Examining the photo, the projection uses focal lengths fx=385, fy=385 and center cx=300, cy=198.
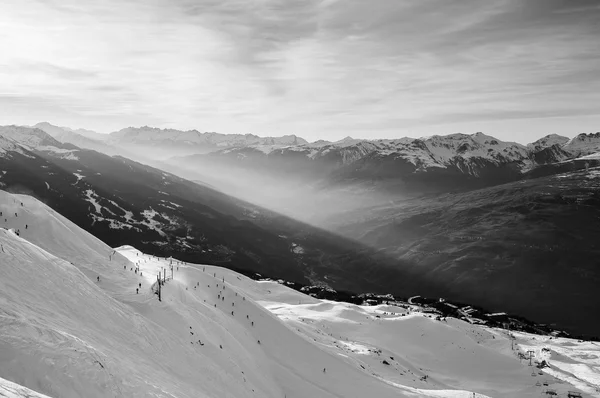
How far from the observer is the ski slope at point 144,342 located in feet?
37.8

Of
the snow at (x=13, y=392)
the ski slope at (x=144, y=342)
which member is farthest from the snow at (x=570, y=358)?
the snow at (x=13, y=392)

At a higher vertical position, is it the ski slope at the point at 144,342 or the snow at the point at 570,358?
the ski slope at the point at 144,342

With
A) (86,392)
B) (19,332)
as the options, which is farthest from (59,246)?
(86,392)

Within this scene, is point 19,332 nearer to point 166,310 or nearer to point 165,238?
point 166,310

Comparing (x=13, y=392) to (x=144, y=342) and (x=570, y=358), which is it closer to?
(x=144, y=342)

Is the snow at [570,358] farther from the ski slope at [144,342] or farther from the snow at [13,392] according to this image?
the snow at [13,392]

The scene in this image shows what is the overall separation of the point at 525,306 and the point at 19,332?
211692 mm

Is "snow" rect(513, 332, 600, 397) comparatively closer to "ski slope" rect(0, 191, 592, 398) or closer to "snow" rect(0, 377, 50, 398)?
"ski slope" rect(0, 191, 592, 398)

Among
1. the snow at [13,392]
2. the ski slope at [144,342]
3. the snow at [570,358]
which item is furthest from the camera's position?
the snow at [570,358]

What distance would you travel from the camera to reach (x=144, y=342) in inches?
664

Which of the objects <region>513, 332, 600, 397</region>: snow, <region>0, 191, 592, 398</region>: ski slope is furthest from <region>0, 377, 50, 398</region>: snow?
<region>513, 332, 600, 397</region>: snow

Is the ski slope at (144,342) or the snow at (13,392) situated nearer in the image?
the snow at (13,392)

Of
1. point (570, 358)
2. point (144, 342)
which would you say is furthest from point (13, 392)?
point (570, 358)

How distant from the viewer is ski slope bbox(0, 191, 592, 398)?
11.5m
